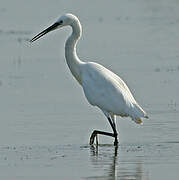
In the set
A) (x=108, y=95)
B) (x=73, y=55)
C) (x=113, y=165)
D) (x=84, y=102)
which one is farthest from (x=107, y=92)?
(x=84, y=102)

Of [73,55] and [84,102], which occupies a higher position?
[73,55]

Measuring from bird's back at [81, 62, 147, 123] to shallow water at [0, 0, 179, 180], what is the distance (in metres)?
0.55

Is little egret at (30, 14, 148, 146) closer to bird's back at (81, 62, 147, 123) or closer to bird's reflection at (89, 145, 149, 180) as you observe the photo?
bird's back at (81, 62, 147, 123)

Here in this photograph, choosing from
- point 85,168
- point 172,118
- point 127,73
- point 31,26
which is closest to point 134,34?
point 31,26

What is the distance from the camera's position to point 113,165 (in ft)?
37.2

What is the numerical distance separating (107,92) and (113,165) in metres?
2.03

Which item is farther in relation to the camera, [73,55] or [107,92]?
[73,55]

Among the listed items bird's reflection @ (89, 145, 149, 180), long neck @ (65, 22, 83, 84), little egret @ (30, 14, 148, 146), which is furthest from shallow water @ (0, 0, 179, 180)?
long neck @ (65, 22, 83, 84)

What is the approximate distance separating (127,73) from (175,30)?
817cm

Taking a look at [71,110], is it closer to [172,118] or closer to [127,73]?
[172,118]

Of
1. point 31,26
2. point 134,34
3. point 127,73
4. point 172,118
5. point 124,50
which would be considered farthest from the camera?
point 31,26

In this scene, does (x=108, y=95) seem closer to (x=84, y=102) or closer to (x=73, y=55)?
(x=73, y=55)

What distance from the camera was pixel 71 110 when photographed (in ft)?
50.9

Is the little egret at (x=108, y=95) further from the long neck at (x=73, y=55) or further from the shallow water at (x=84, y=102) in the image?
the shallow water at (x=84, y=102)
